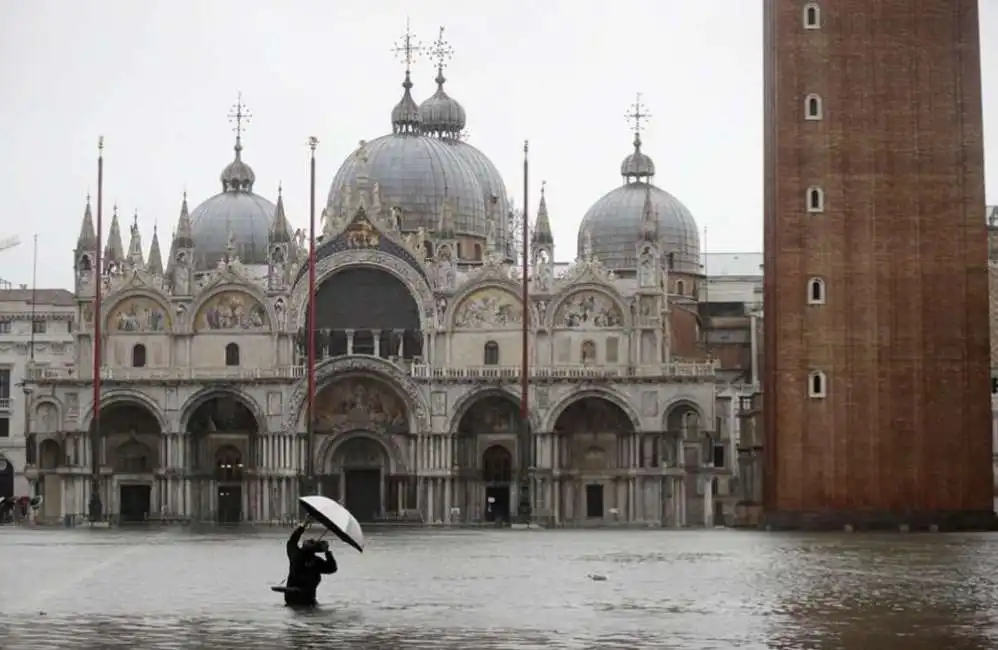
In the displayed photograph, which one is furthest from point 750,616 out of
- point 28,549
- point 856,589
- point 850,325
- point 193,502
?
point 193,502

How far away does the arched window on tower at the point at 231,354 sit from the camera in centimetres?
10400

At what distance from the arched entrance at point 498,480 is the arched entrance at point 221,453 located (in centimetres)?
1101

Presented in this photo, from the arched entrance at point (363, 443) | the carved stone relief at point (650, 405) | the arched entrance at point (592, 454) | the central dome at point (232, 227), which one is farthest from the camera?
the central dome at point (232, 227)

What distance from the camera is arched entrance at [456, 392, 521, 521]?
10088cm

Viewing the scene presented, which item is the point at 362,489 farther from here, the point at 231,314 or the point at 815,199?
the point at 815,199

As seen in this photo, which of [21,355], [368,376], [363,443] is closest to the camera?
[368,376]

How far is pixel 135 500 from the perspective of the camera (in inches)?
4080

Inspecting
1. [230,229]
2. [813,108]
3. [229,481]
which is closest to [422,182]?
[230,229]

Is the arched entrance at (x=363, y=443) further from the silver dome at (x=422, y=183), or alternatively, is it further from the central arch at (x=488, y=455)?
the silver dome at (x=422, y=183)

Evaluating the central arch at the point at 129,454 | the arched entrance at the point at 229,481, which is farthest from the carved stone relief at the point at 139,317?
the arched entrance at the point at 229,481

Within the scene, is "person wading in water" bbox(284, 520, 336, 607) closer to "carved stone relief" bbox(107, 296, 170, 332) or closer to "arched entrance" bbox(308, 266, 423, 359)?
"arched entrance" bbox(308, 266, 423, 359)

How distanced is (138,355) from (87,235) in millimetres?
6722

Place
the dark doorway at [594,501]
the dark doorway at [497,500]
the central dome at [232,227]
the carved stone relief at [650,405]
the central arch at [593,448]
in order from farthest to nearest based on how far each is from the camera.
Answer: the central dome at [232,227], the dark doorway at [497,500], the dark doorway at [594,501], the central arch at [593,448], the carved stone relief at [650,405]

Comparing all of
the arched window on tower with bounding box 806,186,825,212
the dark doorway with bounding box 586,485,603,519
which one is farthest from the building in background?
the arched window on tower with bounding box 806,186,825,212
